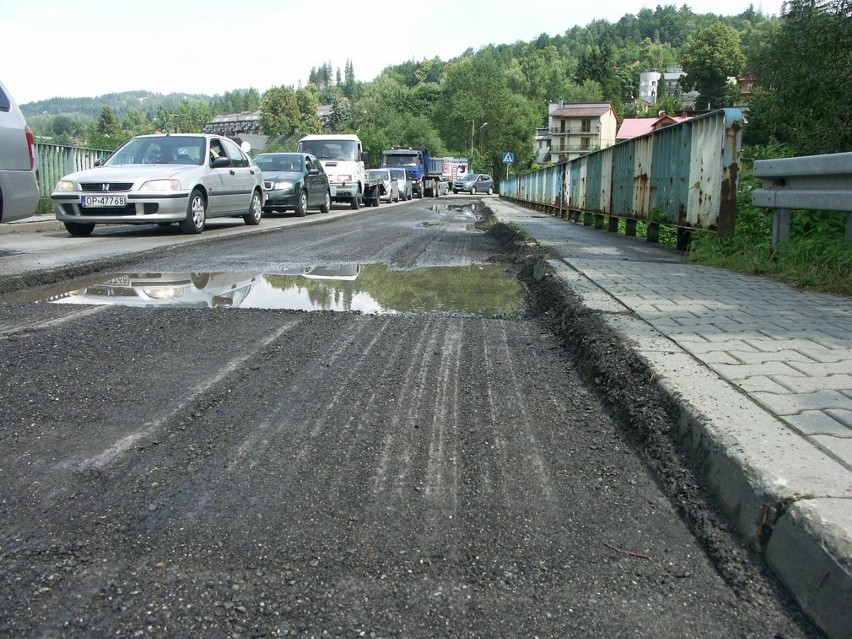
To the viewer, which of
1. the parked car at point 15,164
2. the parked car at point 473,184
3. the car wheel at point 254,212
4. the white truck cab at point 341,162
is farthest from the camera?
the parked car at point 473,184

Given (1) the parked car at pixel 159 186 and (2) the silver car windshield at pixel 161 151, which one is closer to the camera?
(1) the parked car at pixel 159 186

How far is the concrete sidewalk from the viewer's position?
6.42 ft

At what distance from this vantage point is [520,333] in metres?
5.12

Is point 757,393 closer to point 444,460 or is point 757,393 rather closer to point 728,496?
point 728,496

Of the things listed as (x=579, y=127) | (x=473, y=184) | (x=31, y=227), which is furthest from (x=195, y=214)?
(x=579, y=127)

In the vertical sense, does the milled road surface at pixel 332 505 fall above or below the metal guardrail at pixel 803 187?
below

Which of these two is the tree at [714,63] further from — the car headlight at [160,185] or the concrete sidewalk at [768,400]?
the concrete sidewalk at [768,400]

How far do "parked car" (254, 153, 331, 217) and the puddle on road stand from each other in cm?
1130

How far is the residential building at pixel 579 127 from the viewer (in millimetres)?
122938

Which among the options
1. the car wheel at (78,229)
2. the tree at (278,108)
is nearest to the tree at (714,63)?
the tree at (278,108)

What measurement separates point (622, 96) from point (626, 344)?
593ft

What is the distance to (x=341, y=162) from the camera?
25500 mm

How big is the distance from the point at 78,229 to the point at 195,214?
1.88 metres

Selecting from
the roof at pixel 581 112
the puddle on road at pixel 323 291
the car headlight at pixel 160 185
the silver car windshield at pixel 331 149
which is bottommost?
the puddle on road at pixel 323 291
